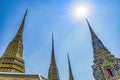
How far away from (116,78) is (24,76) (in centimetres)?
3031

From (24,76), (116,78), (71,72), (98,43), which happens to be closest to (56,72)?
(71,72)

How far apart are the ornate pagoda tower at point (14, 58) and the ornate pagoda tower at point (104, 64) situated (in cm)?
1969

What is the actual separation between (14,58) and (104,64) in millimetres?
22400

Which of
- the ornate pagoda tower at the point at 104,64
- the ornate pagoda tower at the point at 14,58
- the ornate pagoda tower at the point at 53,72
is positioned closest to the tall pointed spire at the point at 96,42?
the ornate pagoda tower at the point at 104,64

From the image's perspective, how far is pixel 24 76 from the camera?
390 inches

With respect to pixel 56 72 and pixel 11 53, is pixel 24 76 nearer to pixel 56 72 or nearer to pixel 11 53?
pixel 11 53

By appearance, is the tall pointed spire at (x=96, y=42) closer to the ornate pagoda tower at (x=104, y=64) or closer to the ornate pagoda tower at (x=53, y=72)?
the ornate pagoda tower at (x=104, y=64)

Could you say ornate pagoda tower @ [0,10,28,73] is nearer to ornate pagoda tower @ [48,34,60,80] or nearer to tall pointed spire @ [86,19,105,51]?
ornate pagoda tower @ [48,34,60,80]

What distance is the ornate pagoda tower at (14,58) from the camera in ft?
99.4

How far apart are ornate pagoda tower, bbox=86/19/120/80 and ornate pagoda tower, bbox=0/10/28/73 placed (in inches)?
775

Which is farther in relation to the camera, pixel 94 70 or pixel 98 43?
pixel 98 43

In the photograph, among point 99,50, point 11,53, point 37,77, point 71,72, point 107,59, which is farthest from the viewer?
point 71,72

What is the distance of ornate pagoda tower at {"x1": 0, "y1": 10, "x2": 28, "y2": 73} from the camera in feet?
99.4

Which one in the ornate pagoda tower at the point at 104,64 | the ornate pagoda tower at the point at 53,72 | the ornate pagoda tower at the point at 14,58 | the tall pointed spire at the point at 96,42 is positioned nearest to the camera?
the ornate pagoda tower at the point at 14,58
